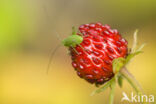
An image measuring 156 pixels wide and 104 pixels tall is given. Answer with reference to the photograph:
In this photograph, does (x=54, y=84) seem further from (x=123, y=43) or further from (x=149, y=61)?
(x=123, y=43)

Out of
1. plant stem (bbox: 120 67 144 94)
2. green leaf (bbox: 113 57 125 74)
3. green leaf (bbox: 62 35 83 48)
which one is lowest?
plant stem (bbox: 120 67 144 94)

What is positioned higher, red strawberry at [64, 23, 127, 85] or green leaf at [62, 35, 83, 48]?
green leaf at [62, 35, 83, 48]

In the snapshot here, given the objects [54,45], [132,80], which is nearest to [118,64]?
[132,80]

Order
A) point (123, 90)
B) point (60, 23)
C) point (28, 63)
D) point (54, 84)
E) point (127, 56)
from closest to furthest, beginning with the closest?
1. point (127, 56)
2. point (123, 90)
3. point (54, 84)
4. point (28, 63)
5. point (60, 23)

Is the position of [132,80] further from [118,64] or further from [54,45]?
[54,45]

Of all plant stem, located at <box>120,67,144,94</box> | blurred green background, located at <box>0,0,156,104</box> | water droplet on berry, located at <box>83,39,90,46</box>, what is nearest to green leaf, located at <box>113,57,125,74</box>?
plant stem, located at <box>120,67,144,94</box>

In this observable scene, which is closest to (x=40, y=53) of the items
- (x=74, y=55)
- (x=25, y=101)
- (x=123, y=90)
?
(x=25, y=101)

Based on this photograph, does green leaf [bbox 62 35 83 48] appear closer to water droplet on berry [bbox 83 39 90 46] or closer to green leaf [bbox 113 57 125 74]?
water droplet on berry [bbox 83 39 90 46]

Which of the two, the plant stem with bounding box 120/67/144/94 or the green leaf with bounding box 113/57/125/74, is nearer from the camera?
the plant stem with bounding box 120/67/144/94
